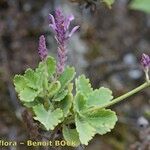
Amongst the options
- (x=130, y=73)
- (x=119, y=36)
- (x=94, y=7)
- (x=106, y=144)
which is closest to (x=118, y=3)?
(x=119, y=36)

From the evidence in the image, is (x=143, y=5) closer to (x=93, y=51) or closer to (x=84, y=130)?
(x=93, y=51)

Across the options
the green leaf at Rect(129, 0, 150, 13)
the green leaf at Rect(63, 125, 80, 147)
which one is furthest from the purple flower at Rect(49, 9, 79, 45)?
the green leaf at Rect(129, 0, 150, 13)

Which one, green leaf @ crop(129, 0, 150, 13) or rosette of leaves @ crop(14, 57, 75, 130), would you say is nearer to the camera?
rosette of leaves @ crop(14, 57, 75, 130)

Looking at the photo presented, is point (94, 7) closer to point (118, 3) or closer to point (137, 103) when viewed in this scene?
point (137, 103)

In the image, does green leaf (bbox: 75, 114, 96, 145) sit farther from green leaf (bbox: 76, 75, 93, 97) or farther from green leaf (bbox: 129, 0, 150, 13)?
green leaf (bbox: 129, 0, 150, 13)

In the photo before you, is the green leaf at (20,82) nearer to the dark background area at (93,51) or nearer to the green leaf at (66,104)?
the green leaf at (66,104)

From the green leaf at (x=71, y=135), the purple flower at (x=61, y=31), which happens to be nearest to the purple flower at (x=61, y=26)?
the purple flower at (x=61, y=31)

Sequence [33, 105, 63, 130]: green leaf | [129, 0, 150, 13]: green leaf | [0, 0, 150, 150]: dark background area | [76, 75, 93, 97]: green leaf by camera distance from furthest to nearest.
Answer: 1. [129, 0, 150, 13]: green leaf
2. [0, 0, 150, 150]: dark background area
3. [76, 75, 93, 97]: green leaf
4. [33, 105, 63, 130]: green leaf
